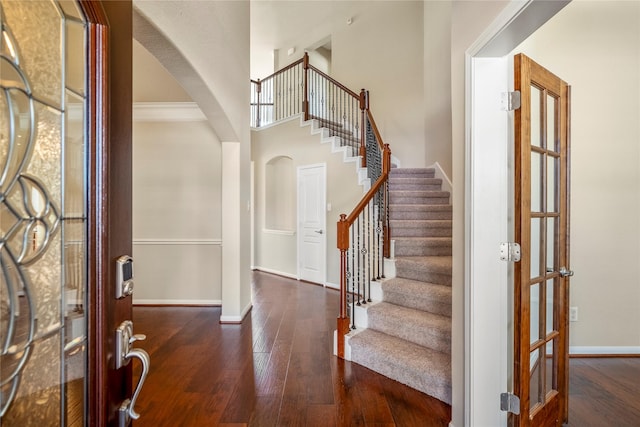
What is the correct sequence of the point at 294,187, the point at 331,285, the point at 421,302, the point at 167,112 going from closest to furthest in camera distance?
the point at 421,302 < the point at 167,112 < the point at 331,285 < the point at 294,187

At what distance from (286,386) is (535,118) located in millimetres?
2285

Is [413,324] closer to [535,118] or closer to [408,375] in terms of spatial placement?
[408,375]

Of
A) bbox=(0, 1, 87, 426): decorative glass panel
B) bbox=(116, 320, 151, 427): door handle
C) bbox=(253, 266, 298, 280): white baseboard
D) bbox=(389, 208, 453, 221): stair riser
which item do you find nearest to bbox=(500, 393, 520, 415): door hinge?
bbox=(116, 320, 151, 427): door handle

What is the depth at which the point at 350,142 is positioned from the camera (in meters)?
5.43

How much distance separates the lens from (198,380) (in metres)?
2.28

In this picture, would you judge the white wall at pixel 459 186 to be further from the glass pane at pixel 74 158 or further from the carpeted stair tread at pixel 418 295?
the glass pane at pixel 74 158

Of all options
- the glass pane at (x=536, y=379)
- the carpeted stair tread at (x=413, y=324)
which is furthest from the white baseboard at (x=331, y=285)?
the glass pane at (x=536, y=379)

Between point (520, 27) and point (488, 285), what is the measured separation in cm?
117

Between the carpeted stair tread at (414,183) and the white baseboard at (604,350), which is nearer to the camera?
the white baseboard at (604,350)

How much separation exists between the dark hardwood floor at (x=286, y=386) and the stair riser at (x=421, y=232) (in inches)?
51.2

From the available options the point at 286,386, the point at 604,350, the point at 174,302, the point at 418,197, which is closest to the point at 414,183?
the point at 418,197

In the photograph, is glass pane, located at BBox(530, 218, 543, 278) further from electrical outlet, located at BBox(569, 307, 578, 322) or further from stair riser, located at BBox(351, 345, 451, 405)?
electrical outlet, located at BBox(569, 307, 578, 322)

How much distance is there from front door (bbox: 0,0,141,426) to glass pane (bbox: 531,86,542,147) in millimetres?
1787

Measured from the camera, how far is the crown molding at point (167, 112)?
4.00 meters
